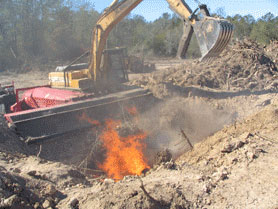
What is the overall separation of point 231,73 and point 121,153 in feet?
23.9

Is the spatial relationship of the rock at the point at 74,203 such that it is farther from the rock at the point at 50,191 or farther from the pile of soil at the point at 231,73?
the pile of soil at the point at 231,73

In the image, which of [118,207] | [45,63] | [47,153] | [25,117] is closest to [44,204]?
[118,207]

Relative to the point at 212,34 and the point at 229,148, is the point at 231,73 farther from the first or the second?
the point at 229,148

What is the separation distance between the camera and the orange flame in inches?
243

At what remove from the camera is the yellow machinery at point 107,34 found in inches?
240

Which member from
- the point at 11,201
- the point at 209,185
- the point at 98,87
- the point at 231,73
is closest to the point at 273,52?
the point at 231,73

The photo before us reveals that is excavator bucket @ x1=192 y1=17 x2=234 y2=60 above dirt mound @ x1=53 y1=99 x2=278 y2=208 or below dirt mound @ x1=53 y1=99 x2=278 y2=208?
above

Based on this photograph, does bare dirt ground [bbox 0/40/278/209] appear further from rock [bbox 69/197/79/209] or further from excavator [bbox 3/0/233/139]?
excavator [bbox 3/0/233/139]

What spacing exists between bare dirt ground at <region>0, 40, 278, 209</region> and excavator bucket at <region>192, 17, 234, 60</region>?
7.04ft

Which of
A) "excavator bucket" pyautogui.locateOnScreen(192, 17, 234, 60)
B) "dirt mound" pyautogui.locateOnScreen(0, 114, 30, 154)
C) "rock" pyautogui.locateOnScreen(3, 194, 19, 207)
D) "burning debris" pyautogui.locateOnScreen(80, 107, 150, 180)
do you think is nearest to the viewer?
"rock" pyautogui.locateOnScreen(3, 194, 19, 207)

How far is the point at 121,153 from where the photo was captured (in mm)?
6742

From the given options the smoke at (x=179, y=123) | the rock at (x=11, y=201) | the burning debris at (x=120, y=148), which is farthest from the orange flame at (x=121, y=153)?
the rock at (x=11, y=201)

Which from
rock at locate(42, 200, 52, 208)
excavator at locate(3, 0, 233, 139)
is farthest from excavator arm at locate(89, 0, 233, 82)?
rock at locate(42, 200, 52, 208)

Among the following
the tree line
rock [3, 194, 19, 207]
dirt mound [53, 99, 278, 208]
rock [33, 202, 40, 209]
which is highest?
the tree line
